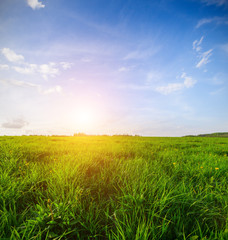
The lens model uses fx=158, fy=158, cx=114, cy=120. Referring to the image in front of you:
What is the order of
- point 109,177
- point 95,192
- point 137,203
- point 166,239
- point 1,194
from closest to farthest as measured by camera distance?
point 166,239
point 137,203
point 1,194
point 95,192
point 109,177

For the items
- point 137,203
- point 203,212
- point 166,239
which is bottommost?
point 166,239

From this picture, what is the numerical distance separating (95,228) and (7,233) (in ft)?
3.32

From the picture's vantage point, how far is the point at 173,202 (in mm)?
2145

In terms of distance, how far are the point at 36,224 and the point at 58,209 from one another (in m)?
0.26

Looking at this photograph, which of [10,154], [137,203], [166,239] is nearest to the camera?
[166,239]

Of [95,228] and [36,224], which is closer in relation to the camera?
[36,224]

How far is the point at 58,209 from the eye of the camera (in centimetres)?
188

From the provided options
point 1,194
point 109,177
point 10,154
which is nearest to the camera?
point 1,194

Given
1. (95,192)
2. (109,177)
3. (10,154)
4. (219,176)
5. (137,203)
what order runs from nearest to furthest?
(137,203)
(95,192)
(109,177)
(219,176)
(10,154)

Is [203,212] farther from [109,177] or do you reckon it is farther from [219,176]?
[219,176]

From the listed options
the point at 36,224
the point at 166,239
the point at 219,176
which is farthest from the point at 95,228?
the point at 219,176

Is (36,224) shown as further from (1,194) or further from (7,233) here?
(1,194)

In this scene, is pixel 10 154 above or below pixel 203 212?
above

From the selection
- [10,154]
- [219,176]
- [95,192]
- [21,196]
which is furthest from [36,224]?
[219,176]
